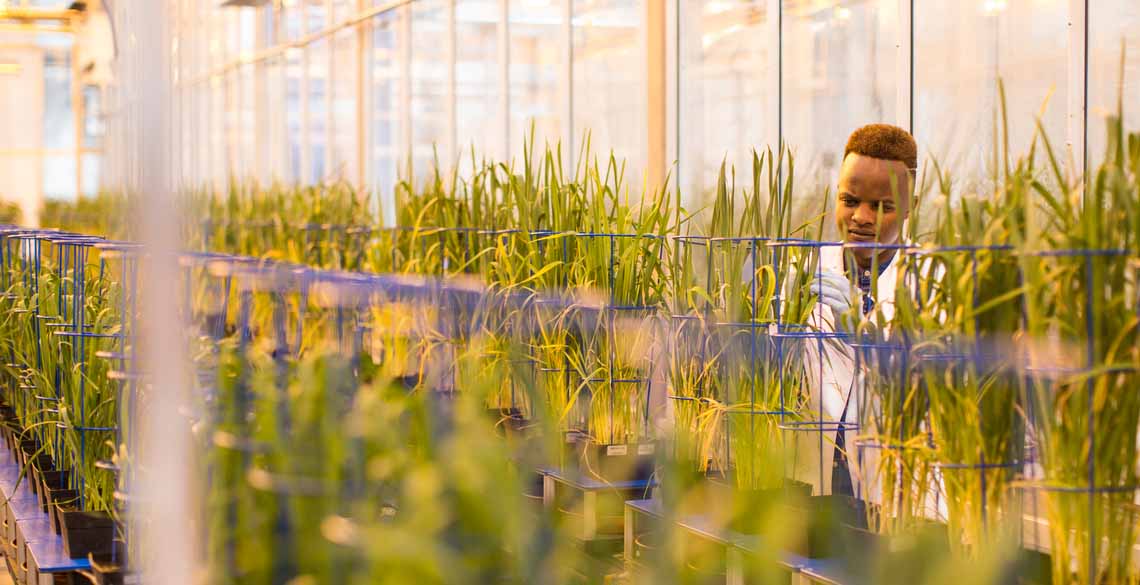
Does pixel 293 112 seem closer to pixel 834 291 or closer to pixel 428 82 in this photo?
pixel 428 82

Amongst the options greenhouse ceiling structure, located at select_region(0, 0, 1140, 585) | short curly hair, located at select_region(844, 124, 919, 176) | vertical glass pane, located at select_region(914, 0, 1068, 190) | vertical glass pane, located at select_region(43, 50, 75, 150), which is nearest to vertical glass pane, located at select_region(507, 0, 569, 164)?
greenhouse ceiling structure, located at select_region(0, 0, 1140, 585)

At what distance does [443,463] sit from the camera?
121 centimetres

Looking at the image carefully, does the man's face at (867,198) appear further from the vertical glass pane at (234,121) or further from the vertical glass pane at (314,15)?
the vertical glass pane at (234,121)

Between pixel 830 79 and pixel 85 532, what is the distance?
261 cm

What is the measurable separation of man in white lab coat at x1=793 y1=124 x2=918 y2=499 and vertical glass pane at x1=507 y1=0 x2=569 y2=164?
306 centimetres

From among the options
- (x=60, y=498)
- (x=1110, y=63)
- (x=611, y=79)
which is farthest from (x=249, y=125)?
(x=1110, y=63)

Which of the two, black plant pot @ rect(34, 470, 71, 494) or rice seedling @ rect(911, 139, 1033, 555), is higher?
rice seedling @ rect(911, 139, 1033, 555)

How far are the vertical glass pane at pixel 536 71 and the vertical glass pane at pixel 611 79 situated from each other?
175 mm

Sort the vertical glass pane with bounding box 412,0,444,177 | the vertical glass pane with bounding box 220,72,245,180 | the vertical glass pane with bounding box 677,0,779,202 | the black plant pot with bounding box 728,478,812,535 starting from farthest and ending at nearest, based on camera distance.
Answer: the vertical glass pane with bounding box 220,72,245,180 < the vertical glass pane with bounding box 412,0,444,177 < the vertical glass pane with bounding box 677,0,779,202 < the black plant pot with bounding box 728,478,812,535

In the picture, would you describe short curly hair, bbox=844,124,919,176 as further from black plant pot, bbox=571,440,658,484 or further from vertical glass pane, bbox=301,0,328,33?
vertical glass pane, bbox=301,0,328,33

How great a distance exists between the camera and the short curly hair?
9.59 feet

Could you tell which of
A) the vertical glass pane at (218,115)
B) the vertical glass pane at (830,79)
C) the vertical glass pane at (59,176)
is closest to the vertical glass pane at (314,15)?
the vertical glass pane at (218,115)

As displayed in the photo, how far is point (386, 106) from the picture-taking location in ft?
26.9

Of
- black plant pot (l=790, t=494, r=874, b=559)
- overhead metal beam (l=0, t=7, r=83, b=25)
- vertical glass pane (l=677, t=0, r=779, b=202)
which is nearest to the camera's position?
black plant pot (l=790, t=494, r=874, b=559)
